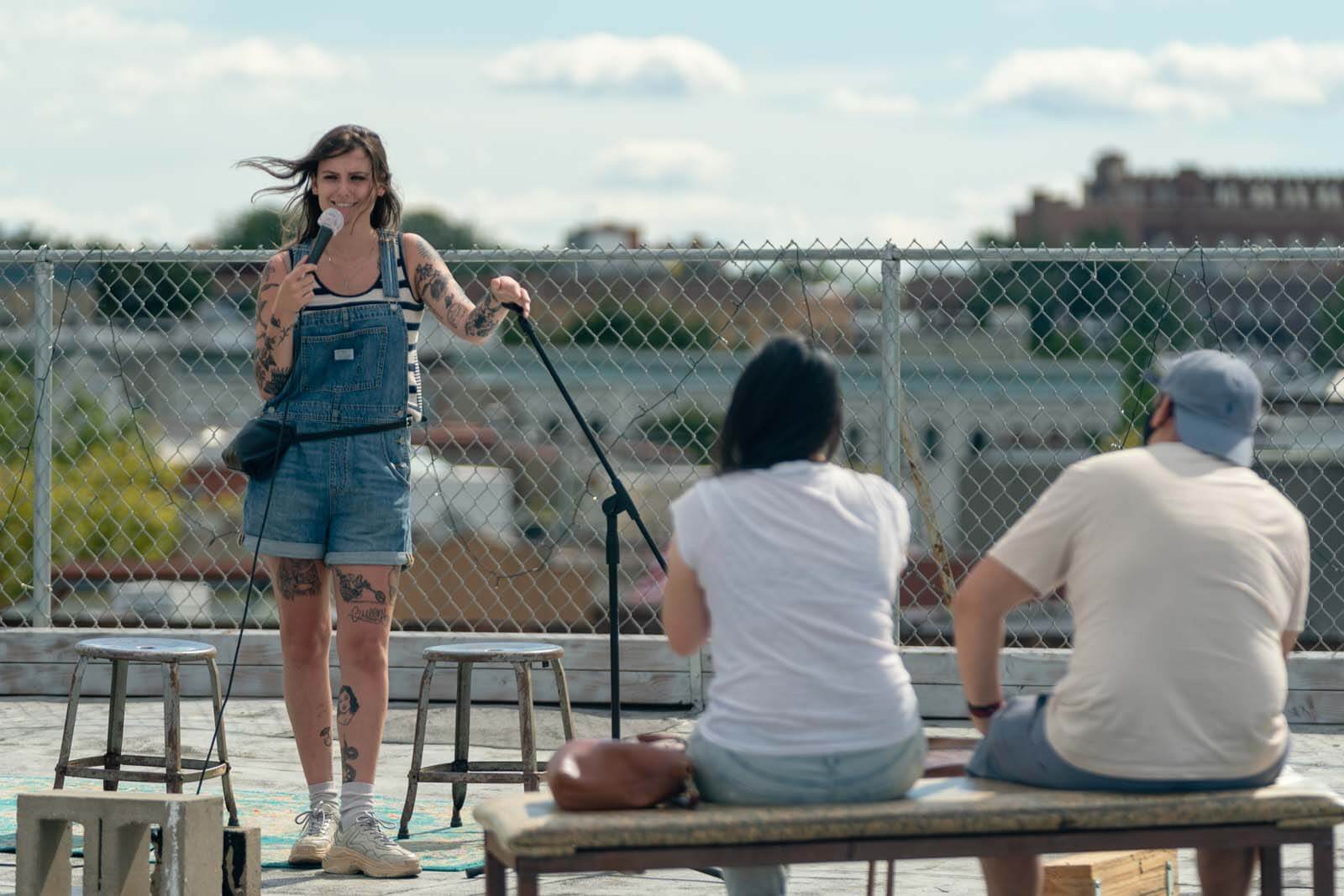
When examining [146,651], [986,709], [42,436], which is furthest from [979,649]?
[42,436]

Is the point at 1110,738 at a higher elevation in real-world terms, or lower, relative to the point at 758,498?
lower

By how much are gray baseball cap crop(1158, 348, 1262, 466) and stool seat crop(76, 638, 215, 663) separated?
9.47 ft

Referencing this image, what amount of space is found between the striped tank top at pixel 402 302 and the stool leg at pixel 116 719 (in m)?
1.17

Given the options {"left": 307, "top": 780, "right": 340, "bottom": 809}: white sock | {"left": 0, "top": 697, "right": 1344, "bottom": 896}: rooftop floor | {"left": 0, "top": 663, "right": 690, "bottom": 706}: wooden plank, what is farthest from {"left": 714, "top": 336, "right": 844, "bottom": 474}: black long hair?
{"left": 0, "top": 663, "right": 690, "bottom": 706}: wooden plank

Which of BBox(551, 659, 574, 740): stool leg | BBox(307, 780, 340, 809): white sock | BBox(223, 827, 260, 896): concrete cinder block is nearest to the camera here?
BBox(223, 827, 260, 896): concrete cinder block

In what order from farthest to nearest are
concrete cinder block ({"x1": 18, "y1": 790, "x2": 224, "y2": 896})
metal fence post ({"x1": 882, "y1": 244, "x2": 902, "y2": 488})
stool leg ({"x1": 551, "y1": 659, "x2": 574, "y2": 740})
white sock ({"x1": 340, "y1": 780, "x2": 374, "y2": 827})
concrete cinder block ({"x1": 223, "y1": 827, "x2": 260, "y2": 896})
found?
1. metal fence post ({"x1": 882, "y1": 244, "x2": 902, "y2": 488})
2. stool leg ({"x1": 551, "y1": 659, "x2": 574, "y2": 740})
3. white sock ({"x1": 340, "y1": 780, "x2": 374, "y2": 827})
4. concrete cinder block ({"x1": 223, "y1": 827, "x2": 260, "y2": 896})
5. concrete cinder block ({"x1": 18, "y1": 790, "x2": 224, "y2": 896})

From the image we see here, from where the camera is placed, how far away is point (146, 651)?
5.16 meters

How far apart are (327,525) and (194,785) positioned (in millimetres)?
1550

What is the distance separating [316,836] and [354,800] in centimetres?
19

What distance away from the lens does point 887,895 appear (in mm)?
4031

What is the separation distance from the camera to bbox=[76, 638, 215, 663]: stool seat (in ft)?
16.9

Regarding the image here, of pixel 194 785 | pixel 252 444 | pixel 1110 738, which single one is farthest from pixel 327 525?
pixel 1110 738

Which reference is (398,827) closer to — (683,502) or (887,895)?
(887,895)

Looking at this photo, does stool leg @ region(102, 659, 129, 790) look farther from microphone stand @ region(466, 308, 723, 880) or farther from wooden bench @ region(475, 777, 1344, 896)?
wooden bench @ region(475, 777, 1344, 896)
